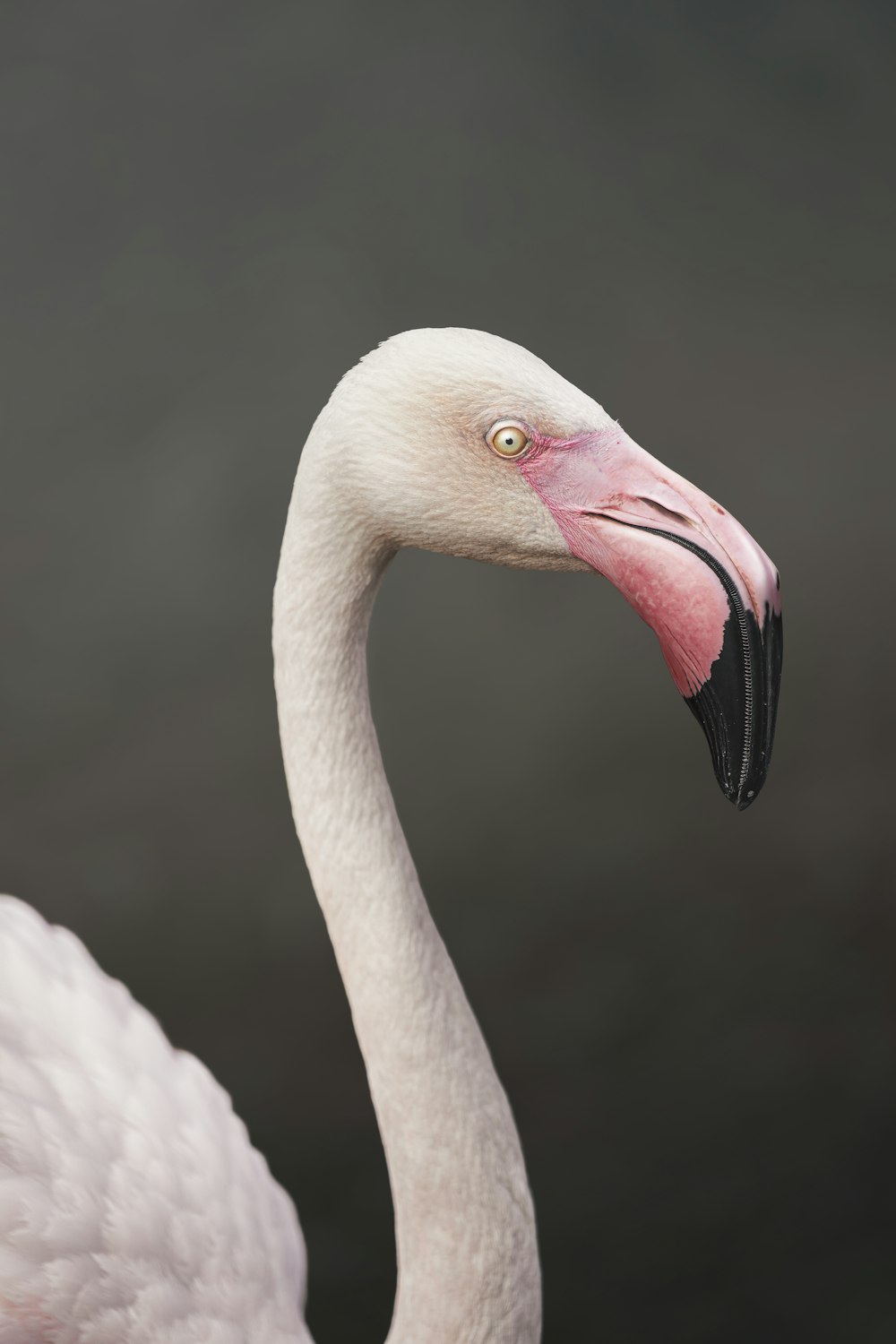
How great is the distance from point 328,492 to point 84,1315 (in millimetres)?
1007

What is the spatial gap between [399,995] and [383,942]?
0.06 metres

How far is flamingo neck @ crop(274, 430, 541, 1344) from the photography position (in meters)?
1.69

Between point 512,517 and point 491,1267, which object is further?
point 491,1267

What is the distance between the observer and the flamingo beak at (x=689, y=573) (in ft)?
4.83

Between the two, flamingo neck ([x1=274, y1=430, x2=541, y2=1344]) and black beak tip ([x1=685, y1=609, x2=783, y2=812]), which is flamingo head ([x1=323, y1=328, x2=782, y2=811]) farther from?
flamingo neck ([x1=274, y1=430, x2=541, y2=1344])

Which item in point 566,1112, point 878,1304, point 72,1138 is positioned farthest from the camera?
point 566,1112

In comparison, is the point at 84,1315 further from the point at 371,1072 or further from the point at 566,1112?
the point at 566,1112

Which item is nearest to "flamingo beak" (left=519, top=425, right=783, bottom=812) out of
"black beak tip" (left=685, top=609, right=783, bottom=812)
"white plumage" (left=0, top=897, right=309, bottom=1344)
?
"black beak tip" (left=685, top=609, right=783, bottom=812)

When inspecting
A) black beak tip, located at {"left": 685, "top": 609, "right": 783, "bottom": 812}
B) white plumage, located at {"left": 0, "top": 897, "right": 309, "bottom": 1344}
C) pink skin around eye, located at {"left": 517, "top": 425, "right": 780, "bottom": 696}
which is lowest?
white plumage, located at {"left": 0, "top": 897, "right": 309, "bottom": 1344}

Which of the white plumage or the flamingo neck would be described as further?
the white plumage

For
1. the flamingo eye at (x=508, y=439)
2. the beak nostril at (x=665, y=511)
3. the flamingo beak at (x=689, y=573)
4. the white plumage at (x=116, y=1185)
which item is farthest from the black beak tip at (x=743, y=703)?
the white plumage at (x=116, y=1185)

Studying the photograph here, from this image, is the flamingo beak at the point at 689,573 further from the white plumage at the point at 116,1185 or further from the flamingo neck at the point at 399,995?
the white plumage at the point at 116,1185

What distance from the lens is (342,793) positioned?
1.72 metres

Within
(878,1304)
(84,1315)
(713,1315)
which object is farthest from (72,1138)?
(878,1304)
